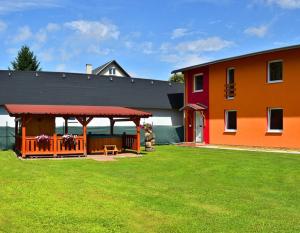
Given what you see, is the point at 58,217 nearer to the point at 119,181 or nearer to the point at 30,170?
the point at 119,181

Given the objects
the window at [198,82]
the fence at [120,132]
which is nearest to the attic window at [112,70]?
the fence at [120,132]

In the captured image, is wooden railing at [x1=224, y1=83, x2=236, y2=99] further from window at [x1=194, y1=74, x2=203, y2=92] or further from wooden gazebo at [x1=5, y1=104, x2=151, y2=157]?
wooden gazebo at [x1=5, y1=104, x2=151, y2=157]

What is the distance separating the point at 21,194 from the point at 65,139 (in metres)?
10.3

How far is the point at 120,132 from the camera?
2798 centimetres

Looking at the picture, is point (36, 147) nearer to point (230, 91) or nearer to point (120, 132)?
point (120, 132)

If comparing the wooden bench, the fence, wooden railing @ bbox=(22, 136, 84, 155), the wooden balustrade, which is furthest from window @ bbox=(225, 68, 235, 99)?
wooden railing @ bbox=(22, 136, 84, 155)

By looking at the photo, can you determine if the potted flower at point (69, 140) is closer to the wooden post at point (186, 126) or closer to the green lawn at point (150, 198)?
the green lawn at point (150, 198)

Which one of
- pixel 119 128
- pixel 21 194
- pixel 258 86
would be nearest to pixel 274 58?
pixel 258 86

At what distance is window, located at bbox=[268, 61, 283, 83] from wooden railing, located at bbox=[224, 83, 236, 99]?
2.77m

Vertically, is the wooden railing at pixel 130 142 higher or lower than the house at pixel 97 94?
lower

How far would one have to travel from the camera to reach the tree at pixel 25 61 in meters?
65.8

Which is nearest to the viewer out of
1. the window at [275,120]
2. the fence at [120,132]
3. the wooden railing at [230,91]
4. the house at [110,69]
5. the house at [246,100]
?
the house at [246,100]

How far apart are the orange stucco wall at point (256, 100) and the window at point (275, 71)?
268 millimetres

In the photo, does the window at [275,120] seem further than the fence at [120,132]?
No
